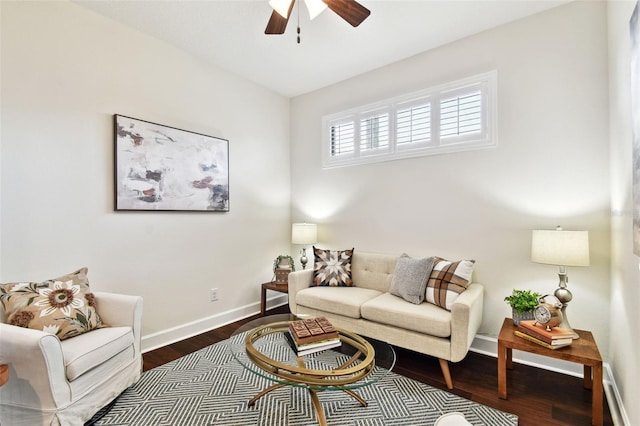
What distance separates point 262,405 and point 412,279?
1491 mm

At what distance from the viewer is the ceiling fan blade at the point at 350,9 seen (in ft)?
6.36

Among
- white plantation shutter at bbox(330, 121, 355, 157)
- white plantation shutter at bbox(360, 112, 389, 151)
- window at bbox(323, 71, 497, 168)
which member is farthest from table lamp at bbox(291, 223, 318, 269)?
white plantation shutter at bbox(360, 112, 389, 151)

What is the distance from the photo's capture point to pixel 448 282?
8.23 feet

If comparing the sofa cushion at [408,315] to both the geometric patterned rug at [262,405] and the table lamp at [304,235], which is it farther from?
the table lamp at [304,235]

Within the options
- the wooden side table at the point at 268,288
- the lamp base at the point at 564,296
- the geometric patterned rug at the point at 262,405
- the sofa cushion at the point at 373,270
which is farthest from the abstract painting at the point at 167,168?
the lamp base at the point at 564,296

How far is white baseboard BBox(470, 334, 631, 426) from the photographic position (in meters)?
1.80

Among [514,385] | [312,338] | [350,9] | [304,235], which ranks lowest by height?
[514,385]

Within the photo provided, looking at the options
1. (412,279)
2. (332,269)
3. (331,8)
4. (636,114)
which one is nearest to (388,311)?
(412,279)

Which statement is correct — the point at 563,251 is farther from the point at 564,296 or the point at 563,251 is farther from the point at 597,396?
the point at 597,396

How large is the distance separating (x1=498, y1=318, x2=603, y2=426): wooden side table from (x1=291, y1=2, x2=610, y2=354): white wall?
435mm

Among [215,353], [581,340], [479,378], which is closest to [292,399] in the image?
[215,353]

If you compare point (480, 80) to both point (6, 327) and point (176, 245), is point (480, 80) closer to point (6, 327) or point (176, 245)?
point (176, 245)

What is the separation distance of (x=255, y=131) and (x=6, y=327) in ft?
9.47

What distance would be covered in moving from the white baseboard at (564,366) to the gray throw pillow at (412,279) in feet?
2.42
